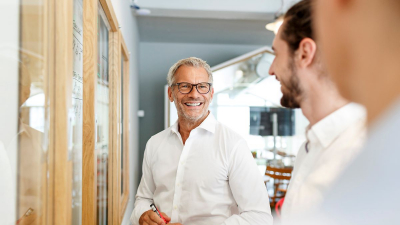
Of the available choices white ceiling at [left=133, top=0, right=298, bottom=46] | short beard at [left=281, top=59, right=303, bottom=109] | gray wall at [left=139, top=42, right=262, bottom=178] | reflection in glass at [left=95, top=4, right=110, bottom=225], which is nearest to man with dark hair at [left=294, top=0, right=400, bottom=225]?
short beard at [left=281, top=59, right=303, bottom=109]

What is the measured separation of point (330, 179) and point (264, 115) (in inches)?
169

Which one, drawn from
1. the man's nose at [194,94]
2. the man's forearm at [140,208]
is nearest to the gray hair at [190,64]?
the man's nose at [194,94]

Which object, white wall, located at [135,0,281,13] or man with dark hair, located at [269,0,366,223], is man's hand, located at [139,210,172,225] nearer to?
man with dark hair, located at [269,0,366,223]

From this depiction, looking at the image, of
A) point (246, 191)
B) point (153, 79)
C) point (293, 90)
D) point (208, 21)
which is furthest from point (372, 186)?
point (153, 79)

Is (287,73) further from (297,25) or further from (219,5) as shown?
(219,5)

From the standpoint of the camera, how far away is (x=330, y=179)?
0.52 m

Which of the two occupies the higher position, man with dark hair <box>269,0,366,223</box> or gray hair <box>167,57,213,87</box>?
gray hair <box>167,57,213,87</box>

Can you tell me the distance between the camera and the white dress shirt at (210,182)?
51.9 inches

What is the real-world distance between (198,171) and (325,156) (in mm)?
898

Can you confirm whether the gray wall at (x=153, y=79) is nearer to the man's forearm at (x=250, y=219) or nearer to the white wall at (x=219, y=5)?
the white wall at (x=219, y=5)

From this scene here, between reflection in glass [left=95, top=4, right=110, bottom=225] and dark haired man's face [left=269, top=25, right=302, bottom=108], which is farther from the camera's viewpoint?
reflection in glass [left=95, top=4, right=110, bottom=225]

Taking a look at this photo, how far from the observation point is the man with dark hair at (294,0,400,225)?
0.47 meters

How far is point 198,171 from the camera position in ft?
4.61

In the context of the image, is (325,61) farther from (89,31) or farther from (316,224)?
(89,31)
